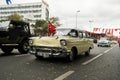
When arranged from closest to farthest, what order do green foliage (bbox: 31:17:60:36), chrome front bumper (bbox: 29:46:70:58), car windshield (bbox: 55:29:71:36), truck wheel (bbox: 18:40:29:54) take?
chrome front bumper (bbox: 29:46:70:58) → car windshield (bbox: 55:29:71:36) → truck wheel (bbox: 18:40:29:54) → green foliage (bbox: 31:17:60:36)

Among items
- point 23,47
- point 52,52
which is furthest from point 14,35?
point 52,52

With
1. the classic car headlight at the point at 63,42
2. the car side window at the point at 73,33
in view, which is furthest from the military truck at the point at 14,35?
the classic car headlight at the point at 63,42

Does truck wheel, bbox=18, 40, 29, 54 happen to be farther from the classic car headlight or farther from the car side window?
the classic car headlight

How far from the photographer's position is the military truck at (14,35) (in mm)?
14883

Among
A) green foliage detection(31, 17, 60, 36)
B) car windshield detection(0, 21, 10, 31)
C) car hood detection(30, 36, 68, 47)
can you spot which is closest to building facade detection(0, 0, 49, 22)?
green foliage detection(31, 17, 60, 36)

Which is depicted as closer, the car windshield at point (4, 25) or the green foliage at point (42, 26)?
the car windshield at point (4, 25)

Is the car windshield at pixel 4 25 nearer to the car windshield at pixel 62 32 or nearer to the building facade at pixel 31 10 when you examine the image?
the car windshield at pixel 62 32

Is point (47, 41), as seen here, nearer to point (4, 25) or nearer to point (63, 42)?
point (63, 42)

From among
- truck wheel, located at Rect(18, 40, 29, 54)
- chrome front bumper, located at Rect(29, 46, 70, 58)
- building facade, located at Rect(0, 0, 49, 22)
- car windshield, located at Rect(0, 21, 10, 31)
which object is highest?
building facade, located at Rect(0, 0, 49, 22)

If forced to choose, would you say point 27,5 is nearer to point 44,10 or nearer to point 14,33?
point 44,10

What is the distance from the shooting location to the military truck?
14.9 meters

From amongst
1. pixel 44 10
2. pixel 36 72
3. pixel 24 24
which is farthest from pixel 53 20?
pixel 36 72

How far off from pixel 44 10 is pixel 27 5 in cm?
1143

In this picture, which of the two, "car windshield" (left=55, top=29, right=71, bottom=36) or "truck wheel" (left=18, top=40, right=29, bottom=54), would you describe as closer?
"car windshield" (left=55, top=29, right=71, bottom=36)
